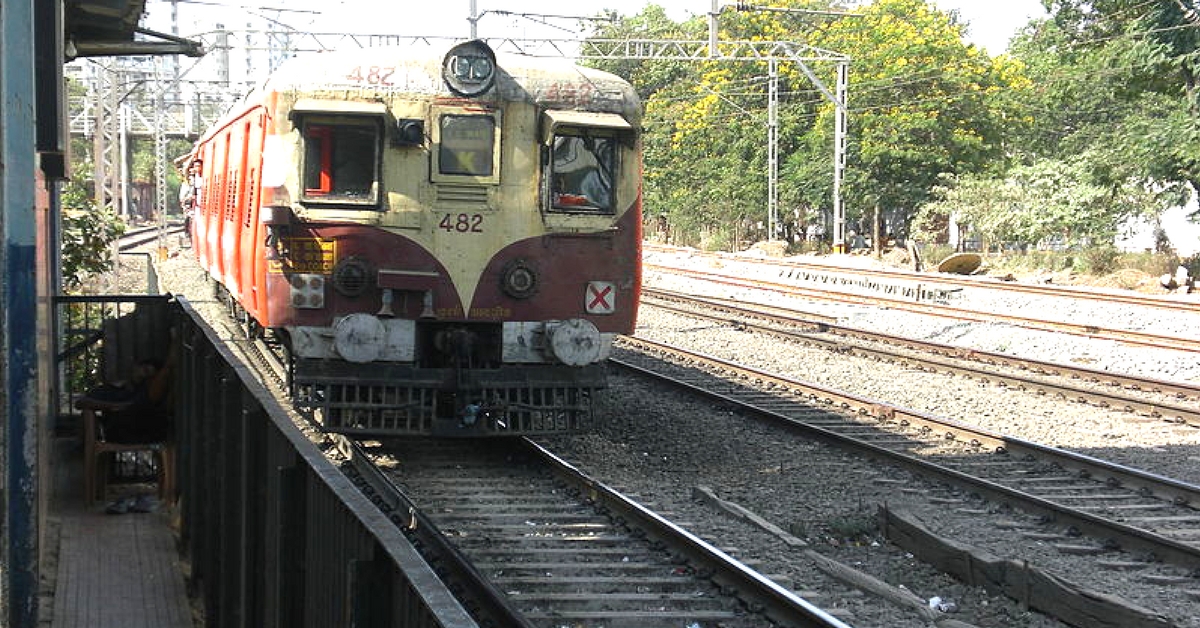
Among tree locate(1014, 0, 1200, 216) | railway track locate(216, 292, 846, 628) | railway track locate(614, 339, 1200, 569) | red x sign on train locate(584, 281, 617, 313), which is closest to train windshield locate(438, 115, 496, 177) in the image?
red x sign on train locate(584, 281, 617, 313)

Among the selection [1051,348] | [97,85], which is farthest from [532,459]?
[97,85]

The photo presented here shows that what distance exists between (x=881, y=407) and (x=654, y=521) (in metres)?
5.35

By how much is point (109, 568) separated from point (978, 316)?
56.2ft

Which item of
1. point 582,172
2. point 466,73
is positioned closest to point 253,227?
point 466,73

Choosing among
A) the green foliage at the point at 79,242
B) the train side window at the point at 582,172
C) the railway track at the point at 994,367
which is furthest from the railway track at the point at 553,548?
the green foliage at the point at 79,242

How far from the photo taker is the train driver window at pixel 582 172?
33.2 feet

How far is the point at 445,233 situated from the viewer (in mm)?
9938

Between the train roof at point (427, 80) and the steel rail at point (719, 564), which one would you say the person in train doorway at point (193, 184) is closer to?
the train roof at point (427, 80)

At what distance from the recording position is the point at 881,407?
12656 mm

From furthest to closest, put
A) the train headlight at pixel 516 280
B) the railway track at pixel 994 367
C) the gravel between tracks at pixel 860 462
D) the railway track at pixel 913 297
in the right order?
1. the railway track at pixel 913 297
2. the railway track at pixel 994 367
3. the train headlight at pixel 516 280
4. the gravel between tracks at pixel 860 462

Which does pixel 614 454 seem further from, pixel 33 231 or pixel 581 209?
pixel 33 231

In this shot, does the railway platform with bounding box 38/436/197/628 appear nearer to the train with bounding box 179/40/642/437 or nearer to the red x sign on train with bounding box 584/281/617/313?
the train with bounding box 179/40/642/437

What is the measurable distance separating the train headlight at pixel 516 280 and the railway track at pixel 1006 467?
3009 mm

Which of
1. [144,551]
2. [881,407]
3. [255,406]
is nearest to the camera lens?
[255,406]
